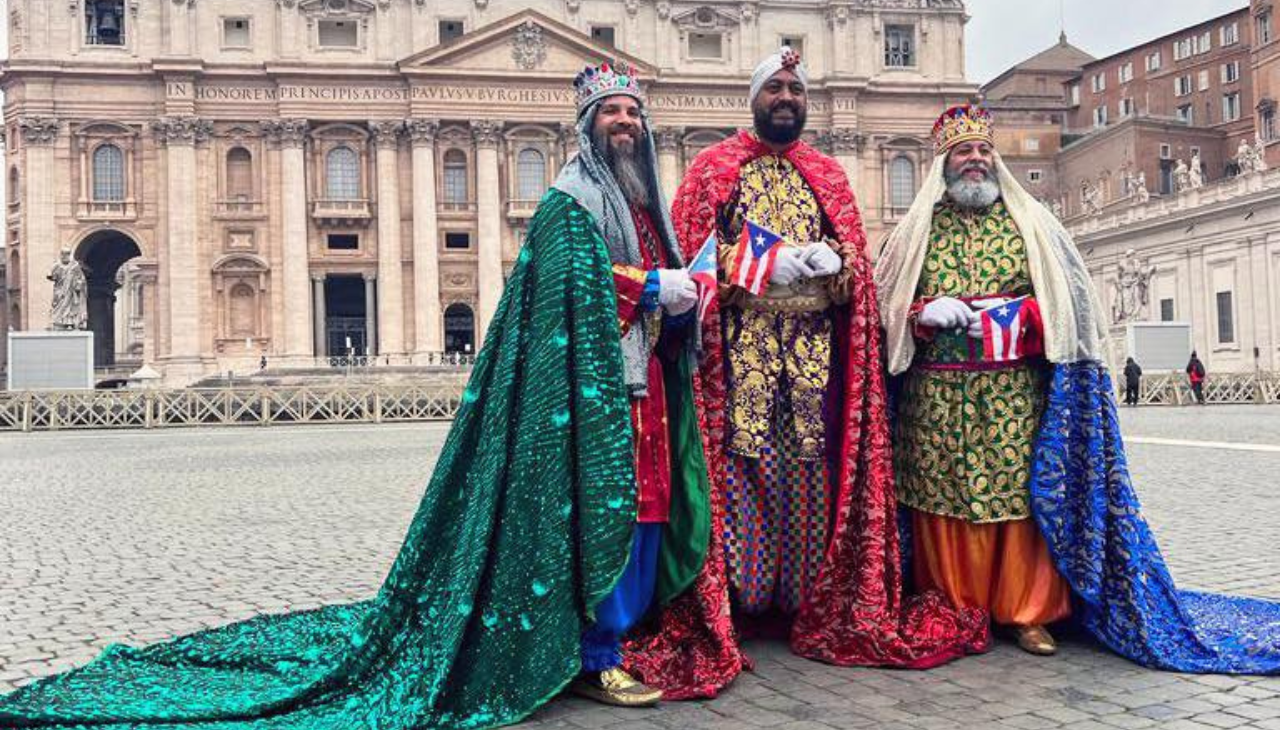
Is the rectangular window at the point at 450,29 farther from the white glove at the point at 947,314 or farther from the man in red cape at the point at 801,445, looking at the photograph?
the white glove at the point at 947,314

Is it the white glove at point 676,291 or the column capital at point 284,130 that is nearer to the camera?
the white glove at point 676,291

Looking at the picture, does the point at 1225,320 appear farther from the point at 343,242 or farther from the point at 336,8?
the point at 336,8

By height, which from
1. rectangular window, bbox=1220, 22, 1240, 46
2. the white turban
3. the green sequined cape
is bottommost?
the green sequined cape

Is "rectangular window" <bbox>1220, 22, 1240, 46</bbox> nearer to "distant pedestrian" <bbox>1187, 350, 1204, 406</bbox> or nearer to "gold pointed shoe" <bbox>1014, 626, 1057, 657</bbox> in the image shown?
"distant pedestrian" <bbox>1187, 350, 1204, 406</bbox>

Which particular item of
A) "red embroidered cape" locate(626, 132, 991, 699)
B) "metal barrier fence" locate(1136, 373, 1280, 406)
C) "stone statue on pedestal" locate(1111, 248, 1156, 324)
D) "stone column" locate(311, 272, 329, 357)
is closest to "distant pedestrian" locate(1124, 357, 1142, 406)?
"metal barrier fence" locate(1136, 373, 1280, 406)

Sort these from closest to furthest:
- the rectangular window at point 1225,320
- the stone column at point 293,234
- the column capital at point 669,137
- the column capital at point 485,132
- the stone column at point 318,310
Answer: the rectangular window at point 1225,320, the stone column at point 293,234, the stone column at point 318,310, the column capital at point 485,132, the column capital at point 669,137

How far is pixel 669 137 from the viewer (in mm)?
45219

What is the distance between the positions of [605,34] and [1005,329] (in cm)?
4399

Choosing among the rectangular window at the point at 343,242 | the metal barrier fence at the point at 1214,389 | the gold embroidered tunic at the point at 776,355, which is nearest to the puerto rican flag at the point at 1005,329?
the gold embroidered tunic at the point at 776,355

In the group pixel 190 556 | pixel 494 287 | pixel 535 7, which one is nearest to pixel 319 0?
pixel 535 7

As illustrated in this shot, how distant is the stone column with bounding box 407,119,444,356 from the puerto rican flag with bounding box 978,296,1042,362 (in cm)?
3949

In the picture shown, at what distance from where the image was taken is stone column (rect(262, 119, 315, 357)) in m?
41.7

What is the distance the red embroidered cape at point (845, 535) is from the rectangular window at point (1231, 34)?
55.6 m

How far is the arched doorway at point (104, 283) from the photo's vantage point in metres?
44.6
